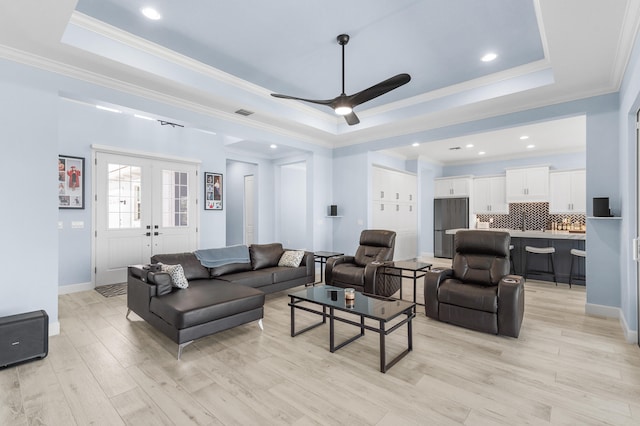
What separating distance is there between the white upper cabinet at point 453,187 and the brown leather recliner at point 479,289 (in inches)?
195

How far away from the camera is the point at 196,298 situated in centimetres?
314

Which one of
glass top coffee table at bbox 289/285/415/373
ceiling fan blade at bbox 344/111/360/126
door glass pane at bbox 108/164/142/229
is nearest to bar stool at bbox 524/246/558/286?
glass top coffee table at bbox 289/285/415/373

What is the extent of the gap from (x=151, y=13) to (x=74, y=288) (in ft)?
14.7

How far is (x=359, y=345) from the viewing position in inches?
122

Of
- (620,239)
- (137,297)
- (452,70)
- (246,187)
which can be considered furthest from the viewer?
(246,187)

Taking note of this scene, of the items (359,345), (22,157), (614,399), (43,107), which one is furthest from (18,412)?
(614,399)

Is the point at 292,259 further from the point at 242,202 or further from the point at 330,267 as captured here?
the point at 242,202

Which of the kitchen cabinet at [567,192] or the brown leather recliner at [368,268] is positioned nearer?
the brown leather recliner at [368,268]

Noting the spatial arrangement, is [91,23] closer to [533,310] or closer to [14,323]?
[14,323]

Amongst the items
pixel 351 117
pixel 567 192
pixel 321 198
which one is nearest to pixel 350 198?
pixel 321 198

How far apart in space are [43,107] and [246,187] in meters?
5.57

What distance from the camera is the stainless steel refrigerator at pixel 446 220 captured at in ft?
28.3

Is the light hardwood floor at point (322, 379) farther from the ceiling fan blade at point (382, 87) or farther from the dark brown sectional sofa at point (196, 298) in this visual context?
the ceiling fan blade at point (382, 87)

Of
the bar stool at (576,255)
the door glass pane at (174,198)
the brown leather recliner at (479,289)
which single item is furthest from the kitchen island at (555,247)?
the door glass pane at (174,198)
